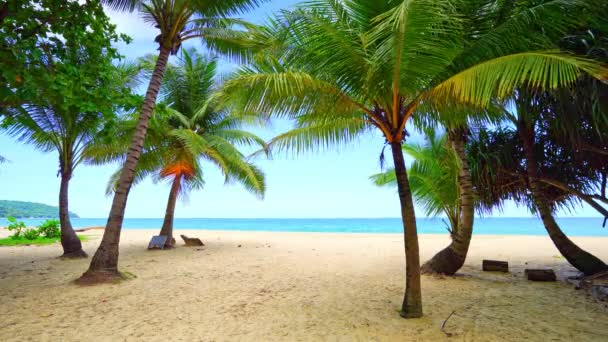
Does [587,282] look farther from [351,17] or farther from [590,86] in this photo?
[351,17]

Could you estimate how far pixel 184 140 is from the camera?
11.2 meters

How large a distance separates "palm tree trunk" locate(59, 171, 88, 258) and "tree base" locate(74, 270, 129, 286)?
12.9 feet

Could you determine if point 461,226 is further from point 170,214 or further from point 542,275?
point 170,214

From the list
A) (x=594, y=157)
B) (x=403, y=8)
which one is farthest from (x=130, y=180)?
(x=594, y=157)

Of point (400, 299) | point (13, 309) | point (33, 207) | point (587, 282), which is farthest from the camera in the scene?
point (33, 207)

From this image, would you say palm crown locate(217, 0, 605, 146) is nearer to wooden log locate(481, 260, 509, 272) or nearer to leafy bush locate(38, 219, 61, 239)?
wooden log locate(481, 260, 509, 272)

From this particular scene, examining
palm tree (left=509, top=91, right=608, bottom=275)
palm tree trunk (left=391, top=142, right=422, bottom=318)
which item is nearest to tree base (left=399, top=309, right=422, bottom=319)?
palm tree trunk (left=391, top=142, right=422, bottom=318)

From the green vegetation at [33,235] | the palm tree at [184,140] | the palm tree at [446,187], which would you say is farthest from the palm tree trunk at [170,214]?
the palm tree at [446,187]

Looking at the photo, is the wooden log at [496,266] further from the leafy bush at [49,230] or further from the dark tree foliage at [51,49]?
the leafy bush at [49,230]

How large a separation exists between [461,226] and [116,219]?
7252mm

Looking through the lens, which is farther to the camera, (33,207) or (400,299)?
(33,207)

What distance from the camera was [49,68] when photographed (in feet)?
18.1

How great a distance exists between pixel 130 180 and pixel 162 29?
3.47m

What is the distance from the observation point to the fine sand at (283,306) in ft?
12.8
